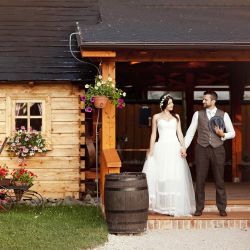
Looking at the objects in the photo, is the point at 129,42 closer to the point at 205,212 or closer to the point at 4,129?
the point at 205,212

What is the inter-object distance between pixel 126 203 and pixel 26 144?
480 centimetres

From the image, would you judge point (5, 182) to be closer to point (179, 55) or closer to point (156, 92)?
point (179, 55)

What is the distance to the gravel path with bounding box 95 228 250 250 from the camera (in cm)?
1034

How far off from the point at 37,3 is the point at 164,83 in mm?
4522

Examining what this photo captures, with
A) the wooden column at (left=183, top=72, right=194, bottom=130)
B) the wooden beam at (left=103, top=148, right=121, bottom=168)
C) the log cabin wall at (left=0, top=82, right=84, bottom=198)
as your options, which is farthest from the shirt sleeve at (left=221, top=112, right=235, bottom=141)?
the wooden column at (left=183, top=72, right=194, bottom=130)

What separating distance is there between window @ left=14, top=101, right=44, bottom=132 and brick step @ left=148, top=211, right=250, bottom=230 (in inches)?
174

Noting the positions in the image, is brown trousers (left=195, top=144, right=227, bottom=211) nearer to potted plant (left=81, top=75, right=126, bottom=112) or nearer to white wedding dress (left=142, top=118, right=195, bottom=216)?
white wedding dress (left=142, top=118, right=195, bottom=216)

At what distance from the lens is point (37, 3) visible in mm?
16969

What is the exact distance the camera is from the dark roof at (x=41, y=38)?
1541 centimetres

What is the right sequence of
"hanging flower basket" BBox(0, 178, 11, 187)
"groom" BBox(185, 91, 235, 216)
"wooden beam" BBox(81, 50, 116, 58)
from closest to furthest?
"groom" BBox(185, 91, 235, 216), "wooden beam" BBox(81, 50, 116, 58), "hanging flower basket" BBox(0, 178, 11, 187)

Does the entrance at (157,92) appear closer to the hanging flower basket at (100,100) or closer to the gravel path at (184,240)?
the hanging flower basket at (100,100)

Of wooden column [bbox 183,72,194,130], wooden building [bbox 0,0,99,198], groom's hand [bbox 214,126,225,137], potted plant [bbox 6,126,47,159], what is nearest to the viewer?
groom's hand [bbox 214,126,225,137]

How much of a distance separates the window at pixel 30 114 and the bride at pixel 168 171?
3784mm

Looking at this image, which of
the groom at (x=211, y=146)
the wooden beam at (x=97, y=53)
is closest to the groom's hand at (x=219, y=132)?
the groom at (x=211, y=146)
